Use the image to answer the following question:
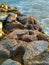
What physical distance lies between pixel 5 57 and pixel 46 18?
588cm

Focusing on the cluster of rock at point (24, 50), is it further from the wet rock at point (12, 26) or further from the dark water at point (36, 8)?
the dark water at point (36, 8)

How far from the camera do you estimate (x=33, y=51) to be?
450cm

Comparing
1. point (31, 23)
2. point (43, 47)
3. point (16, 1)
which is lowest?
point (16, 1)

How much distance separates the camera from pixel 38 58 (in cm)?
430

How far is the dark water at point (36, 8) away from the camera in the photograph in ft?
32.8

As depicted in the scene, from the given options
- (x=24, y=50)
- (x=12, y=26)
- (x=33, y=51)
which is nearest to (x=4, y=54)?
(x=24, y=50)

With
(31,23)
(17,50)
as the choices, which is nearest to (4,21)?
(31,23)

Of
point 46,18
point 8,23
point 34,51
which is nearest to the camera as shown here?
point 34,51

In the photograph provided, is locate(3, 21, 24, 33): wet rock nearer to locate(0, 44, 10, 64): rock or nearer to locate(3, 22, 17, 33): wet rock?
locate(3, 22, 17, 33): wet rock

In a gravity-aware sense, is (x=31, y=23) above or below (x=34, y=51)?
below

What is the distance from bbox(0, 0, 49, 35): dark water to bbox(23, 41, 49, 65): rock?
12.0 ft

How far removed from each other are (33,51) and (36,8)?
808cm

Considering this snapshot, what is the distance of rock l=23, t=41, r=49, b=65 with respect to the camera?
4285 millimetres

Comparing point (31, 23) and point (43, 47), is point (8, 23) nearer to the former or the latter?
point (31, 23)
